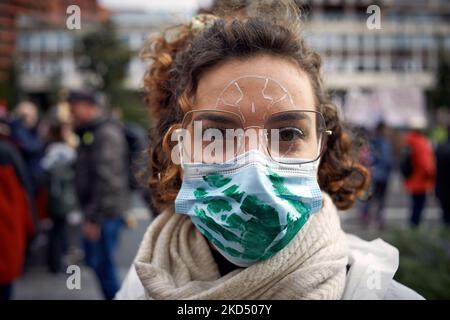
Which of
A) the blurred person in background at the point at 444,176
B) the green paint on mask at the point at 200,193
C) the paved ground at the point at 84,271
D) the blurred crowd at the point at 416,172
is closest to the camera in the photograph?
the green paint on mask at the point at 200,193

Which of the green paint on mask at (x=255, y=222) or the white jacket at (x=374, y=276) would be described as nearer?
the green paint on mask at (x=255, y=222)

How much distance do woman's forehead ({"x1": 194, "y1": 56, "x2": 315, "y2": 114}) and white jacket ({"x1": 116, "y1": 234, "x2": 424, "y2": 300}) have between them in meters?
0.50

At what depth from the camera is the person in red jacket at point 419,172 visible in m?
8.35

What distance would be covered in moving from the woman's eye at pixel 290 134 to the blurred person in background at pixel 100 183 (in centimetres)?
341

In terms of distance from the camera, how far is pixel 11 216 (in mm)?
4266

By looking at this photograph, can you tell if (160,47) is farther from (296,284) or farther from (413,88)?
(413,88)

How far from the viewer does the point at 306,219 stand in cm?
Answer: 145

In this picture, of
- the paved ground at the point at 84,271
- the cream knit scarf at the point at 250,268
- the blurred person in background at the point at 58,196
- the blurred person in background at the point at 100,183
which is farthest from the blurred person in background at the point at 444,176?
the cream knit scarf at the point at 250,268

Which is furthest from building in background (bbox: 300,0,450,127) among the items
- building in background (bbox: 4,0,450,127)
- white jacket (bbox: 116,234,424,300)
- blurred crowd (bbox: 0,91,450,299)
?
white jacket (bbox: 116,234,424,300)

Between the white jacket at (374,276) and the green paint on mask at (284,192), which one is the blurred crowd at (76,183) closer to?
the white jacket at (374,276)

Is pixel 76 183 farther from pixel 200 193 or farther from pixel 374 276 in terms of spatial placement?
pixel 374 276

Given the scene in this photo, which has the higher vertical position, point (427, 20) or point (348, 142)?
point (427, 20)

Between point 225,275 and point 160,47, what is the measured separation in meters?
0.89
